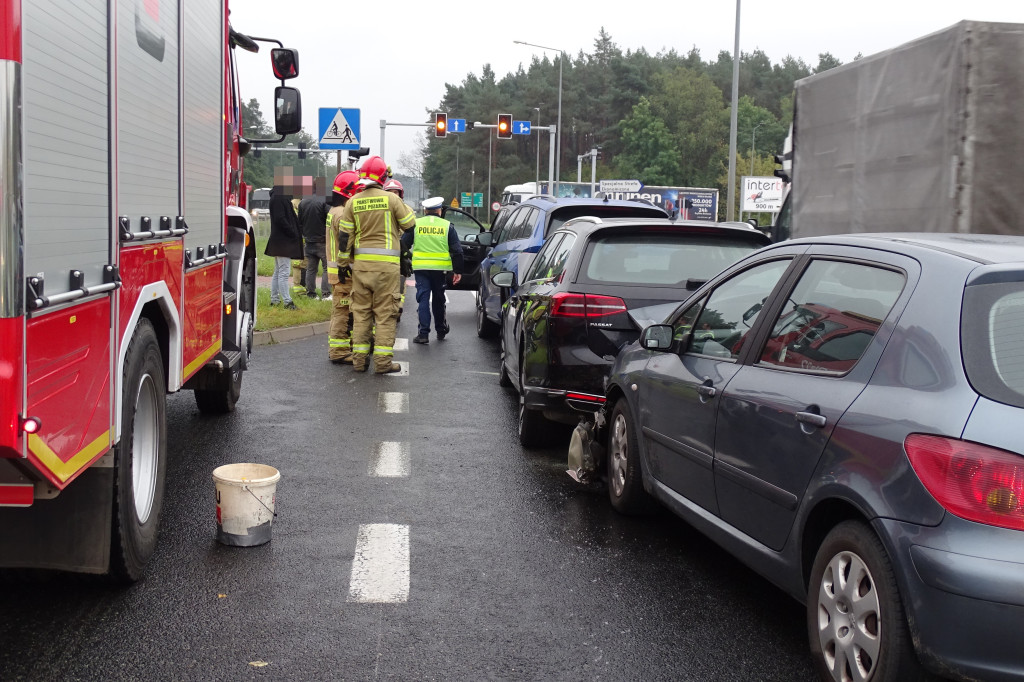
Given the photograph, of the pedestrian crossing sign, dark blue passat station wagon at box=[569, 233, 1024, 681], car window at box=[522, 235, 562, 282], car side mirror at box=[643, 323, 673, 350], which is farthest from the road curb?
dark blue passat station wagon at box=[569, 233, 1024, 681]

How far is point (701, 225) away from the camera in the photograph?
7844mm

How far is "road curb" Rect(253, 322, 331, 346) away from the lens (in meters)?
14.0

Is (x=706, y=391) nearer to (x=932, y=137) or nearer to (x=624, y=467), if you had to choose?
(x=624, y=467)

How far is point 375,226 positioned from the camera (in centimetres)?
1154

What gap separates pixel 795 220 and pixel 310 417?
3.91 meters

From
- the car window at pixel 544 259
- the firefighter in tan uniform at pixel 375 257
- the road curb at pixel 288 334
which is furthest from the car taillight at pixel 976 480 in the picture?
the road curb at pixel 288 334

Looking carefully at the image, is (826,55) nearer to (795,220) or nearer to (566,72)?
(566,72)

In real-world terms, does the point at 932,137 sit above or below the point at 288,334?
above

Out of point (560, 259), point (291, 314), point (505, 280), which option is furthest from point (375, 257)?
point (291, 314)

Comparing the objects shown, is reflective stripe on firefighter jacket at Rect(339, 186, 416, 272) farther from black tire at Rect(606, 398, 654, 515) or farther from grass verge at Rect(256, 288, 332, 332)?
black tire at Rect(606, 398, 654, 515)

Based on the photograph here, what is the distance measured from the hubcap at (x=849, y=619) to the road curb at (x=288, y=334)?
10.8m

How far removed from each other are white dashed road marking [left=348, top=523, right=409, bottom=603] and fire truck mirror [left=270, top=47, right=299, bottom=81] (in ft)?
15.0

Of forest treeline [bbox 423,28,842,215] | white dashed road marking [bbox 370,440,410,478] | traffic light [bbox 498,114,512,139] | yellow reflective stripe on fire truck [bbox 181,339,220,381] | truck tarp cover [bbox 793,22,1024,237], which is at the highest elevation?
forest treeline [bbox 423,28,842,215]

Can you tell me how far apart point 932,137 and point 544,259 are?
10.6 ft
